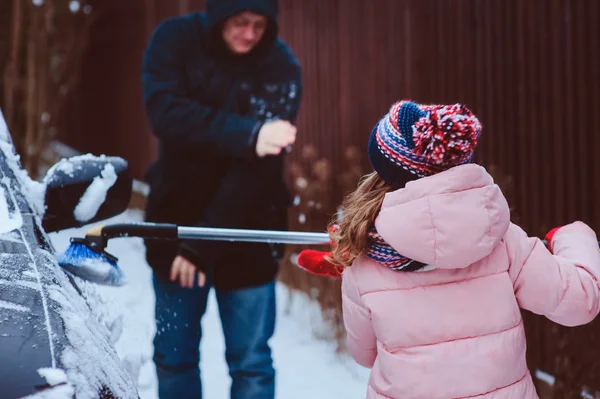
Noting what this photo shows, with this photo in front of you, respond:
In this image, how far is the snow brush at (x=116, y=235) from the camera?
7.45 feet

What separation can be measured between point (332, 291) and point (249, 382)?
7.74 ft

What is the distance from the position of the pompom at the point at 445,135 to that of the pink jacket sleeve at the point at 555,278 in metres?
0.27

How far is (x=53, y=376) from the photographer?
151cm

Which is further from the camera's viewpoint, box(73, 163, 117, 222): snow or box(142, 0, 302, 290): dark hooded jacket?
box(142, 0, 302, 290): dark hooded jacket

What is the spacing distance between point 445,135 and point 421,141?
2.2 inches

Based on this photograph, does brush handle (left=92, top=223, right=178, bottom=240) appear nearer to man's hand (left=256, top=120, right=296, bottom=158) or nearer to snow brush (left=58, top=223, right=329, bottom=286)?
snow brush (left=58, top=223, right=329, bottom=286)

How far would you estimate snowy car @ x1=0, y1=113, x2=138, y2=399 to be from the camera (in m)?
1.52

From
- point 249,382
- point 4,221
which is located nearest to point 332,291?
point 249,382

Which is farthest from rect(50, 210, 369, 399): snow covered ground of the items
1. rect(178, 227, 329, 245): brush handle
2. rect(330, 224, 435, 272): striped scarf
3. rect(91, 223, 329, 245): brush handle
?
rect(330, 224, 435, 272): striped scarf

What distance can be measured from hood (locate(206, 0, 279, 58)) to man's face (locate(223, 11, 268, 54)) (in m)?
0.03

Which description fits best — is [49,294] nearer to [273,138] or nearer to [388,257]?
[388,257]

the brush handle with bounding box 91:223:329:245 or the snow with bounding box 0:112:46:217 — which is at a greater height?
the snow with bounding box 0:112:46:217

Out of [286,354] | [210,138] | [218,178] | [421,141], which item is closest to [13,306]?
[421,141]

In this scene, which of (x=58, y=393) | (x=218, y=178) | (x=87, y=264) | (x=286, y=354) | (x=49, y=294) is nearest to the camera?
(x=58, y=393)
